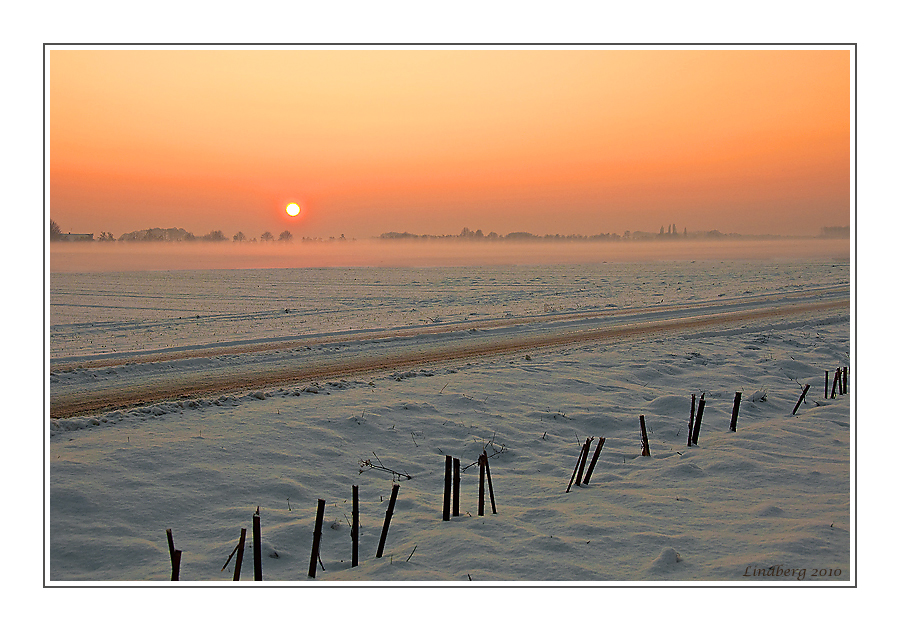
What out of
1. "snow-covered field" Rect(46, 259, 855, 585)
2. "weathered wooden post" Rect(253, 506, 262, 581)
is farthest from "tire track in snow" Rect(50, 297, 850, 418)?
"weathered wooden post" Rect(253, 506, 262, 581)

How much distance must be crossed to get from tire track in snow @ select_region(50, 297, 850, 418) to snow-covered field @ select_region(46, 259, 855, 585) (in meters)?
0.13

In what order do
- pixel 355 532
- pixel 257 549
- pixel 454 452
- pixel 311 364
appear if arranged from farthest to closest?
pixel 311 364 < pixel 454 452 < pixel 355 532 < pixel 257 549

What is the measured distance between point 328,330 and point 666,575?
57.3 ft

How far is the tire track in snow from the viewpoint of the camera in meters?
12.4

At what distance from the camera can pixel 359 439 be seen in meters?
11.1

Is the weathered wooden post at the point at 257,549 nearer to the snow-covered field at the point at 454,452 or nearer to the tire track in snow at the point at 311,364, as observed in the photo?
the snow-covered field at the point at 454,452

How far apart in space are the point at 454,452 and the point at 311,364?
6438 mm

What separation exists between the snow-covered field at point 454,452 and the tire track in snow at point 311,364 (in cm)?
13

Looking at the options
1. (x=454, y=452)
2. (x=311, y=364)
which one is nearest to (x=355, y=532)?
(x=454, y=452)

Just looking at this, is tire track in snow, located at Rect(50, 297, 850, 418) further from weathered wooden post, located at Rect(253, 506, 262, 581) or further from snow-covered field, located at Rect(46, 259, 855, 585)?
weathered wooden post, located at Rect(253, 506, 262, 581)

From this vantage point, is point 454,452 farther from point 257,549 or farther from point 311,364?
point 311,364

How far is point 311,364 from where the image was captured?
16219 millimetres
